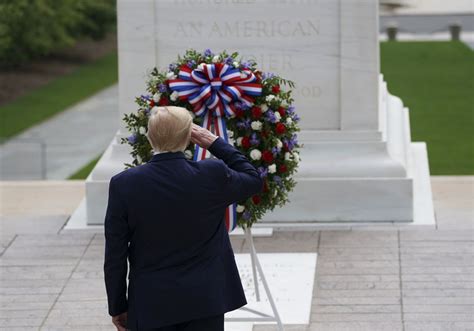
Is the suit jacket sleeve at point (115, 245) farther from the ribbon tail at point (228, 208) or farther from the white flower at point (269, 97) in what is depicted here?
the white flower at point (269, 97)

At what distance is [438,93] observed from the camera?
22234 millimetres

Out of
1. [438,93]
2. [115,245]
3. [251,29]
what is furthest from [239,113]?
[438,93]

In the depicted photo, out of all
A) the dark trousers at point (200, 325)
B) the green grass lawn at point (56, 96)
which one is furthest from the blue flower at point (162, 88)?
the green grass lawn at point (56, 96)

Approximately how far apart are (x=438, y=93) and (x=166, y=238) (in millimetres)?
17149

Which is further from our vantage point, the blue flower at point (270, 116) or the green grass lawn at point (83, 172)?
the green grass lawn at point (83, 172)

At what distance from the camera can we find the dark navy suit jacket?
567 cm

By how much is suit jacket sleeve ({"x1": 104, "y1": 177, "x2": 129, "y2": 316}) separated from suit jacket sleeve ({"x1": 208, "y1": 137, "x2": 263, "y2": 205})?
0.53m

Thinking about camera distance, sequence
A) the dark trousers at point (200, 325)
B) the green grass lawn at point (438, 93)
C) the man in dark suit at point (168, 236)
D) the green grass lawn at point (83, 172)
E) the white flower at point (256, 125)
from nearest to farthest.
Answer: the man in dark suit at point (168, 236)
the dark trousers at point (200, 325)
the white flower at point (256, 125)
the green grass lawn at point (83, 172)
the green grass lawn at point (438, 93)

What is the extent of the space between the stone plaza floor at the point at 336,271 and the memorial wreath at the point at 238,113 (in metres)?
1.13

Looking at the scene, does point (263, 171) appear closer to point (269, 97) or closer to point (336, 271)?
point (269, 97)

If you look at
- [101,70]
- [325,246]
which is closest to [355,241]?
[325,246]

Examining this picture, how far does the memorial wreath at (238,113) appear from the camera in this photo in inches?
287

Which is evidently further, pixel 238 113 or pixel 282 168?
pixel 282 168

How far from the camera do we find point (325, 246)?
33.3 feet
